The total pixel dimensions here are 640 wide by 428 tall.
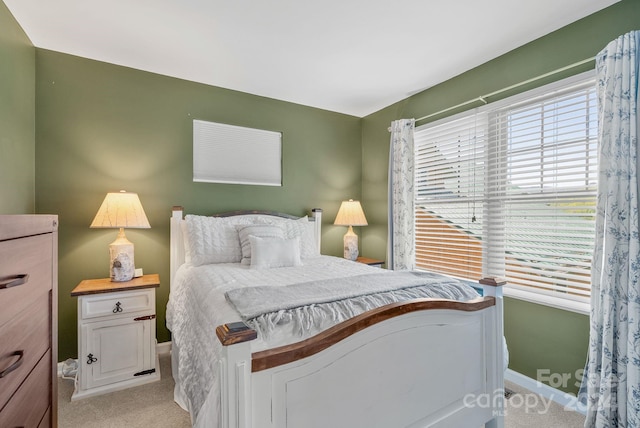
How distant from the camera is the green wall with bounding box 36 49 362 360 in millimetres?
2445

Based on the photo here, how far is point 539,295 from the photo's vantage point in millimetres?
2230

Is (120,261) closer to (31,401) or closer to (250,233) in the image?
(250,233)

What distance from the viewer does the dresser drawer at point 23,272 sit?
0.81 meters

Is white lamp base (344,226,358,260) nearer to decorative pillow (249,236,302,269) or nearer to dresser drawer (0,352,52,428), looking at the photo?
decorative pillow (249,236,302,269)

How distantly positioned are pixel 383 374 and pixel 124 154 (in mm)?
2725

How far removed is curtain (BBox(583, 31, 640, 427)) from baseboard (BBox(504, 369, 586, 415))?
0.73 feet

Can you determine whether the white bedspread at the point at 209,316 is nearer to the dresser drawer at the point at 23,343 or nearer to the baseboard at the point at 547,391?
the dresser drawer at the point at 23,343

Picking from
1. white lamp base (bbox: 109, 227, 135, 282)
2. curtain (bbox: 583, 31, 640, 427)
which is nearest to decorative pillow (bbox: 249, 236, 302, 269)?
white lamp base (bbox: 109, 227, 135, 282)

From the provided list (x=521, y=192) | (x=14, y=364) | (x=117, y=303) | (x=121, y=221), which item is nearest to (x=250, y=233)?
(x=121, y=221)

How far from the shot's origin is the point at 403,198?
3166mm

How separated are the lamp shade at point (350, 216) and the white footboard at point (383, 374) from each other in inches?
76.2

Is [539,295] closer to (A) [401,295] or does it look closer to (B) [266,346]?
(A) [401,295]

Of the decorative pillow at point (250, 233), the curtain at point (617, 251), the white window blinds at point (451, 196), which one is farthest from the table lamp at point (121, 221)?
the curtain at point (617, 251)

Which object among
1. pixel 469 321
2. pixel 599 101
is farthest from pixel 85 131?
pixel 599 101
